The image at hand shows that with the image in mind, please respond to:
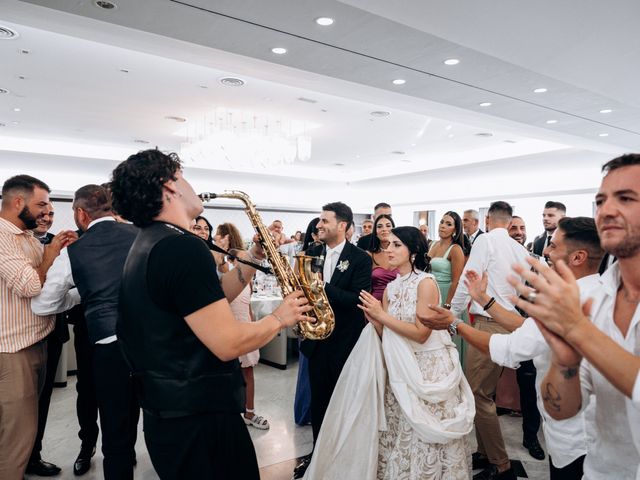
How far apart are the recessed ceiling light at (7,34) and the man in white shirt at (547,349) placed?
5615 mm

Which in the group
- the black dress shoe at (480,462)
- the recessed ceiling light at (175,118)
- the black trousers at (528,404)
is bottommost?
the black dress shoe at (480,462)

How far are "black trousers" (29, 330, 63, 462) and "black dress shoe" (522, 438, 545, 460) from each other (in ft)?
12.3

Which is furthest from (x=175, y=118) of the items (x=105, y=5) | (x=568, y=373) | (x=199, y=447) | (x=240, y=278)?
(x=568, y=373)

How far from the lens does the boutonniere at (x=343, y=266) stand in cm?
311

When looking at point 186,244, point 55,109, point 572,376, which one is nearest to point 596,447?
point 572,376

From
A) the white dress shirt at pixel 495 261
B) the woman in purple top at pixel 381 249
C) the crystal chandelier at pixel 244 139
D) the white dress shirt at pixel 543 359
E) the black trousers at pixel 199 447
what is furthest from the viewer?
the crystal chandelier at pixel 244 139

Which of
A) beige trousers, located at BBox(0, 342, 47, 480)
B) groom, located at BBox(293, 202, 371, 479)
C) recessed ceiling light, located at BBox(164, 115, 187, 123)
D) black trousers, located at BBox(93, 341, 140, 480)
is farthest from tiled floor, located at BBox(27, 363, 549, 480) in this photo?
recessed ceiling light, located at BBox(164, 115, 187, 123)

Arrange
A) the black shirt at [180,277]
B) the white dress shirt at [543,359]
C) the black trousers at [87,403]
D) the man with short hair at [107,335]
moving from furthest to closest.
→ the black trousers at [87,403] → the man with short hair at [107,335] → the white dress shirt at [543,359] → the black shirt at [180,277]

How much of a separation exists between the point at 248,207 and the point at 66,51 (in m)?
4.73

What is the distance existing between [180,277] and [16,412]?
2.00 metres

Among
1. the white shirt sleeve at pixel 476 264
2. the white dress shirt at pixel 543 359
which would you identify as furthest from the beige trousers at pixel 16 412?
the white shirt sleeve at pixel 476 264

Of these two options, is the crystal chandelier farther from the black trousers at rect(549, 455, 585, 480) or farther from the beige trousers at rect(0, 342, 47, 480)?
the black trousers at rect(549, 455, 585, 480)

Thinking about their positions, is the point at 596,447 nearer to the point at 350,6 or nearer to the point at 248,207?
the point at 248,207

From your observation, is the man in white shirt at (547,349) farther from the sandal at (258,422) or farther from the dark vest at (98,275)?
the sandal at (258,422)
